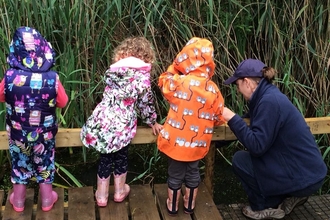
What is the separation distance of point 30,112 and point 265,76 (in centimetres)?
116

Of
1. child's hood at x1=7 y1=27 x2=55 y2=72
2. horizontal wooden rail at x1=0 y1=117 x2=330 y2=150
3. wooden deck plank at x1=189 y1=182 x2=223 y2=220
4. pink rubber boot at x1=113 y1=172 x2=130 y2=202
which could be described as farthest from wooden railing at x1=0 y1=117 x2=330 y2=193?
child's hood at x1=7 y1=27 x2=55 y2=72

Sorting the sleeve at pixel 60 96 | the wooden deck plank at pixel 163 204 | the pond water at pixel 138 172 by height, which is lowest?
the pond water at pixel 138 172

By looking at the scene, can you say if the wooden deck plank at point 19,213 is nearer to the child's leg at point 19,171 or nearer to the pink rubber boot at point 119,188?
the child's leg at point 19,171

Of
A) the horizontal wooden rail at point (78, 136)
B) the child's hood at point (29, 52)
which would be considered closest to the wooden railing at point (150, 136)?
the horizontal wooden rail at point (78, 136)

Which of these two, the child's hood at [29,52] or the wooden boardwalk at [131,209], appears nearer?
the child's hood at [29,52]

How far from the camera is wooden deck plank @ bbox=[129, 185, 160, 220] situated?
2.53 metres

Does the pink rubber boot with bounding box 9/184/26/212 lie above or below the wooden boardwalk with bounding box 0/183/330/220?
above

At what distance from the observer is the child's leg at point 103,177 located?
8.22 feet

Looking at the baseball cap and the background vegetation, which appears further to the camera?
the background vegetation

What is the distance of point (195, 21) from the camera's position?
3.26 meters

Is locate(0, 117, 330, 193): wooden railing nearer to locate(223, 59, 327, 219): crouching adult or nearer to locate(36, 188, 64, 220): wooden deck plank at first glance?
locate(223, 59, 327, 219): crouching adult

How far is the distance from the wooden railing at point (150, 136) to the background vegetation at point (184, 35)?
33cm

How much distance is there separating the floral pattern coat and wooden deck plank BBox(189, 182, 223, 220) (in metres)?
0.56

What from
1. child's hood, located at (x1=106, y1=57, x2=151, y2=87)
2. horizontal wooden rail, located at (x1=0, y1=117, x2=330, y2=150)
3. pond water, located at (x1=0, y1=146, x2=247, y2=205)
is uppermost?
child's hood, located at (x1=106, y1=57, x2=151, y2=87)
